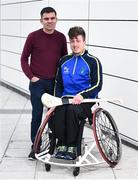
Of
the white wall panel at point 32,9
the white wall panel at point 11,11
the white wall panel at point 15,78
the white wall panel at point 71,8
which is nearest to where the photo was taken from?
the white wall panel at point 71,8

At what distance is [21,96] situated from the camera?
9047 millimetres

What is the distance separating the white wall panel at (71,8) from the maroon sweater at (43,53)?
1.71 m

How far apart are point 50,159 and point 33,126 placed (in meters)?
0.59

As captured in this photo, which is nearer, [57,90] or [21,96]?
[57,90]

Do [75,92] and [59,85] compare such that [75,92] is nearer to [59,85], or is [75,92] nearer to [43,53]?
[59,85]

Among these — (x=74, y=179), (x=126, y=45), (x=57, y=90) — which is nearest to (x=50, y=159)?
(x=74, y=179)

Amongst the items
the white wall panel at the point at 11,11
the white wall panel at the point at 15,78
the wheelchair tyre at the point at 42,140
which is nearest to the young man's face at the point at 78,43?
the wheelchair tyre at the point at 42,140

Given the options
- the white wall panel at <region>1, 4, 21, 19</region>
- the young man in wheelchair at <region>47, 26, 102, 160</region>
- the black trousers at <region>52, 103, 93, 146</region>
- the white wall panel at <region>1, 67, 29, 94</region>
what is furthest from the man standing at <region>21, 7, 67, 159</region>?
the white wall panel at <region>1, 4, 21, 19</region>

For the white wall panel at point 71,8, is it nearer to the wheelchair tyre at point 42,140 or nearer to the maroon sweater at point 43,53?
the maroon sweater at point 43,53

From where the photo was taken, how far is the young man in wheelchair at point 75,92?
4.49 metres

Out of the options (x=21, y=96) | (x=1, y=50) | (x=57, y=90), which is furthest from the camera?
(x=1, y=50)

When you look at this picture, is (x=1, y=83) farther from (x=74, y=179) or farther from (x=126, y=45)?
(x=74, y=179)

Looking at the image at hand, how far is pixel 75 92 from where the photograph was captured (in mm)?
4613

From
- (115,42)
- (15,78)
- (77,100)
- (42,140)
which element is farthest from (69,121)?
(15,78)
